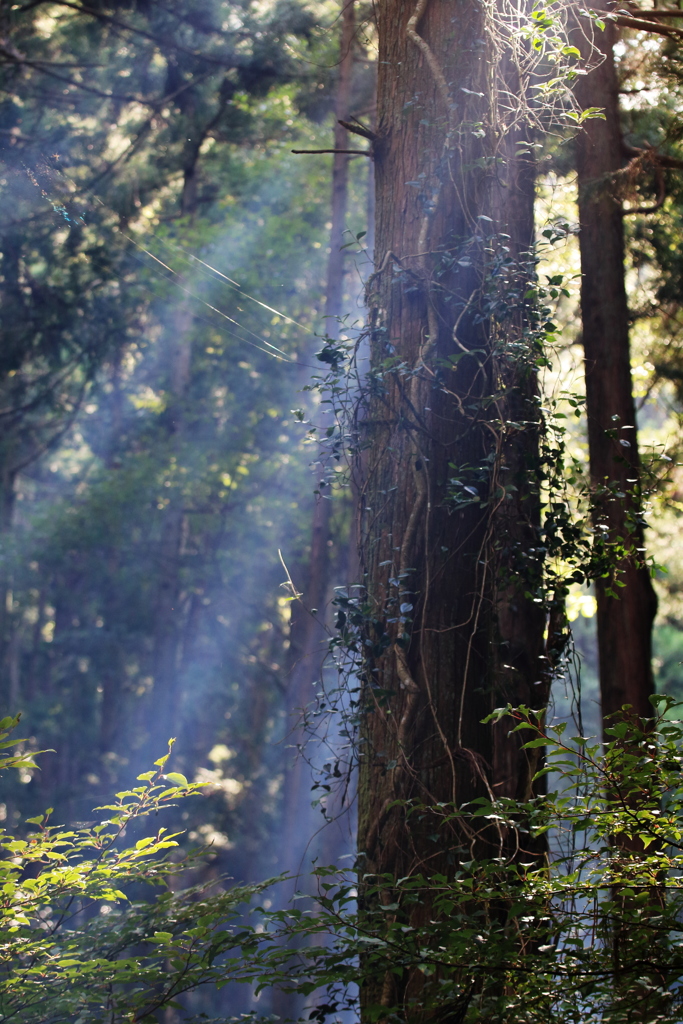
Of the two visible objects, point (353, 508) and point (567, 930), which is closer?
point (567, 930)

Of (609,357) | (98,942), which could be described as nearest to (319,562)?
(609,357)

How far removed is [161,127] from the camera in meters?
15.4

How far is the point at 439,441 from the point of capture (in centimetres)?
303

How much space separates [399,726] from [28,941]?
1304 mm

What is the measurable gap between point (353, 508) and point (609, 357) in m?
2.19

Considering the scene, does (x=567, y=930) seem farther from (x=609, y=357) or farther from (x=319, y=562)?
(x=319, y=562)

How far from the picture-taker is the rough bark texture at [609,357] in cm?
562

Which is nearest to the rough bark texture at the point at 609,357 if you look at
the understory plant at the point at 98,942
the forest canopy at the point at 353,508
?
the forest canopy at the point at 353,508

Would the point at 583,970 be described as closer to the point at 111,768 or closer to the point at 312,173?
the point at 312,173

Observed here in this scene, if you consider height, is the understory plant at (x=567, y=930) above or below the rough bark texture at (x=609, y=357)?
below

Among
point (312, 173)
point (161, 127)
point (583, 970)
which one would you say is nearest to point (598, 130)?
point (583, 970)

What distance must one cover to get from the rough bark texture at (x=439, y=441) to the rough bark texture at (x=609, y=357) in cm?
251

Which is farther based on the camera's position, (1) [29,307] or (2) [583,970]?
(1) [29,307]

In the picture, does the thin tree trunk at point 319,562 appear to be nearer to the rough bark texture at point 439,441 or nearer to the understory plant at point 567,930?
the rough bark texture at point 439,441
